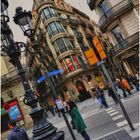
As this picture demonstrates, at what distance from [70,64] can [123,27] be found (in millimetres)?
12448

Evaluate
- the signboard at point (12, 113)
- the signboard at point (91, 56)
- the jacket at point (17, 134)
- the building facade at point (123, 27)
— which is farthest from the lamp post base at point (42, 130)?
the building facade at point (123, 27)

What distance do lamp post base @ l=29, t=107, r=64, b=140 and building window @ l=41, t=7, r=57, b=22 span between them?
1475 inches

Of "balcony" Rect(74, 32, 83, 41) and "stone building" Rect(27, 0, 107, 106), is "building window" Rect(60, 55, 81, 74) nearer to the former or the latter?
"stone building" Rect(27, 0, 107, 106)

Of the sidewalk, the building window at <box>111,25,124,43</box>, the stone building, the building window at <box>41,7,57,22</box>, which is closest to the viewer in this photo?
the sidewalk

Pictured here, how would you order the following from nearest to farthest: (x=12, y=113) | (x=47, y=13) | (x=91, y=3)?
(x=12, y=113) → (x=91, y=3) → (x=47, y=13)

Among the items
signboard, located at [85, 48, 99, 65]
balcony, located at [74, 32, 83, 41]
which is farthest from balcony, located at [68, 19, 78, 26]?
signboard, located at [85, 48, 99, 65]

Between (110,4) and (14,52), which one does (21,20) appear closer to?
(14,52)

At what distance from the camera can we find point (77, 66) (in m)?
40.7

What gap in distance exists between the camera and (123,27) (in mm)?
29656

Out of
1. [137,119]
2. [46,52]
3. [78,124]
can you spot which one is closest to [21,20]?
[78,124]

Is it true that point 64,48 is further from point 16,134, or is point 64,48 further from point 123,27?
point 16,134

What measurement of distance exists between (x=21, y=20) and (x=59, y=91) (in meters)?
35.7

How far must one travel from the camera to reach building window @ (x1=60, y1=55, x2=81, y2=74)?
39969 millimetres

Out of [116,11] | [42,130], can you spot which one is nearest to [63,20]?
[116,11]
